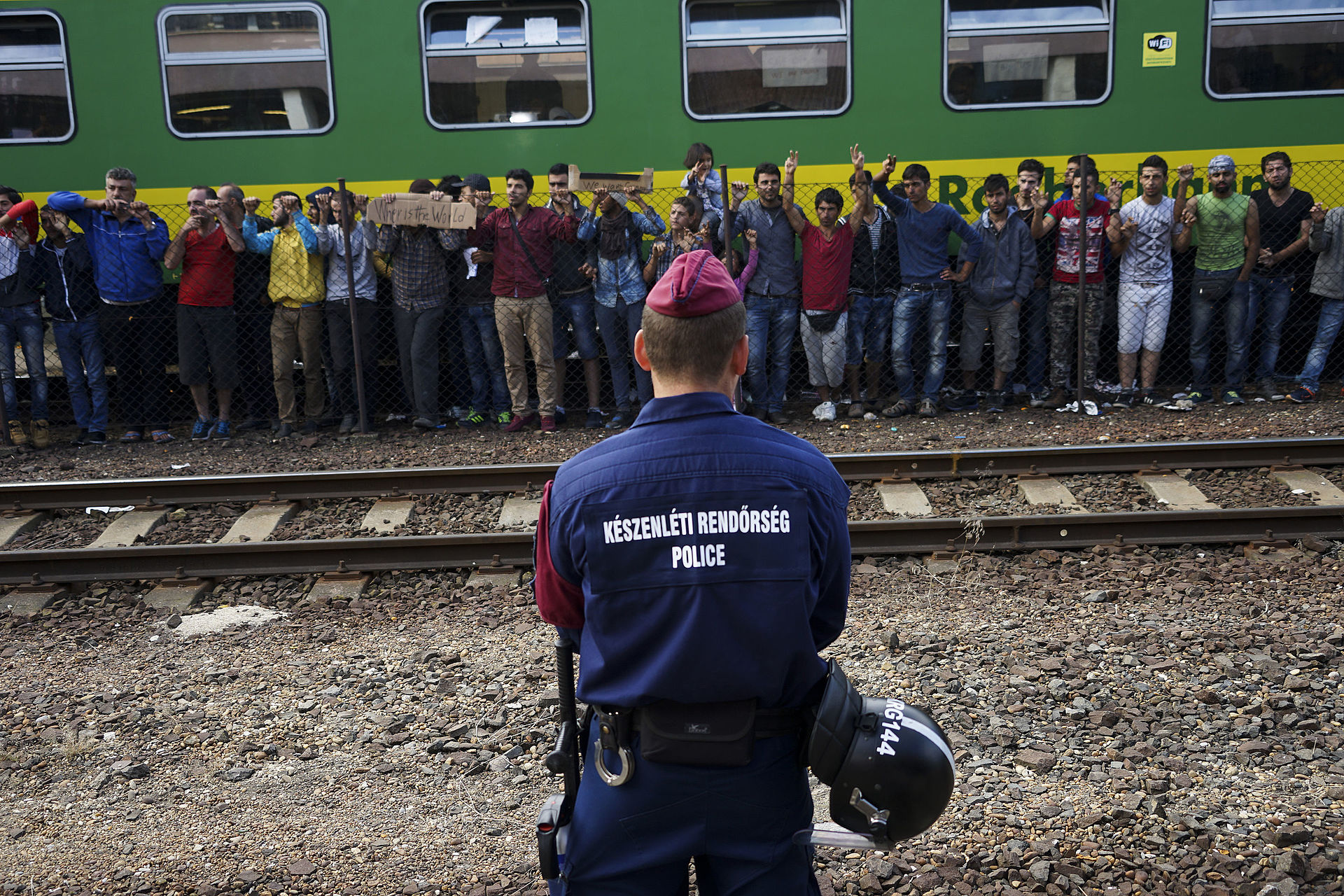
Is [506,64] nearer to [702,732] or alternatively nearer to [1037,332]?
[1037,332]

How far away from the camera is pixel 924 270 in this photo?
941 cm

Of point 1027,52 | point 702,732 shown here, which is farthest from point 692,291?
point 1027,52

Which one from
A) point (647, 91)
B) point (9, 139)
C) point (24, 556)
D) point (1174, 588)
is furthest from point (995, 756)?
point (9, 139)

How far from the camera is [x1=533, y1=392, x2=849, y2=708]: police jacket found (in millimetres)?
2107

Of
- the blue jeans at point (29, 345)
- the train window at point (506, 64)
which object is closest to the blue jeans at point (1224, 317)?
the train window at point (506, 64)

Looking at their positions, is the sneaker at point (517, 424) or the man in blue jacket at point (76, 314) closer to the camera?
the man in blue jacket at point (76, 314)

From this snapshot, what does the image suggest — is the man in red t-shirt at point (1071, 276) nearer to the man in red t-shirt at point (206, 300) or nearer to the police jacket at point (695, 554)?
the man in red t-shirt at point (206, 300)

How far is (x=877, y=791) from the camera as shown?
86.6 inches

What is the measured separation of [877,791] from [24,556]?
6.16 metres

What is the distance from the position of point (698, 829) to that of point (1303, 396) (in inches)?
354

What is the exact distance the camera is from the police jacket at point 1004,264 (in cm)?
934

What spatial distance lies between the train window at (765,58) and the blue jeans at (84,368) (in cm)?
519

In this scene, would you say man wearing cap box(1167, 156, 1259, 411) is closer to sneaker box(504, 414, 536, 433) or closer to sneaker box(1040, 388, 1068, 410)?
sneaker box(1040, 388, 1068, 410)

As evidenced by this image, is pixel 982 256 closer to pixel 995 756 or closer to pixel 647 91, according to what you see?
pixel 647 91
